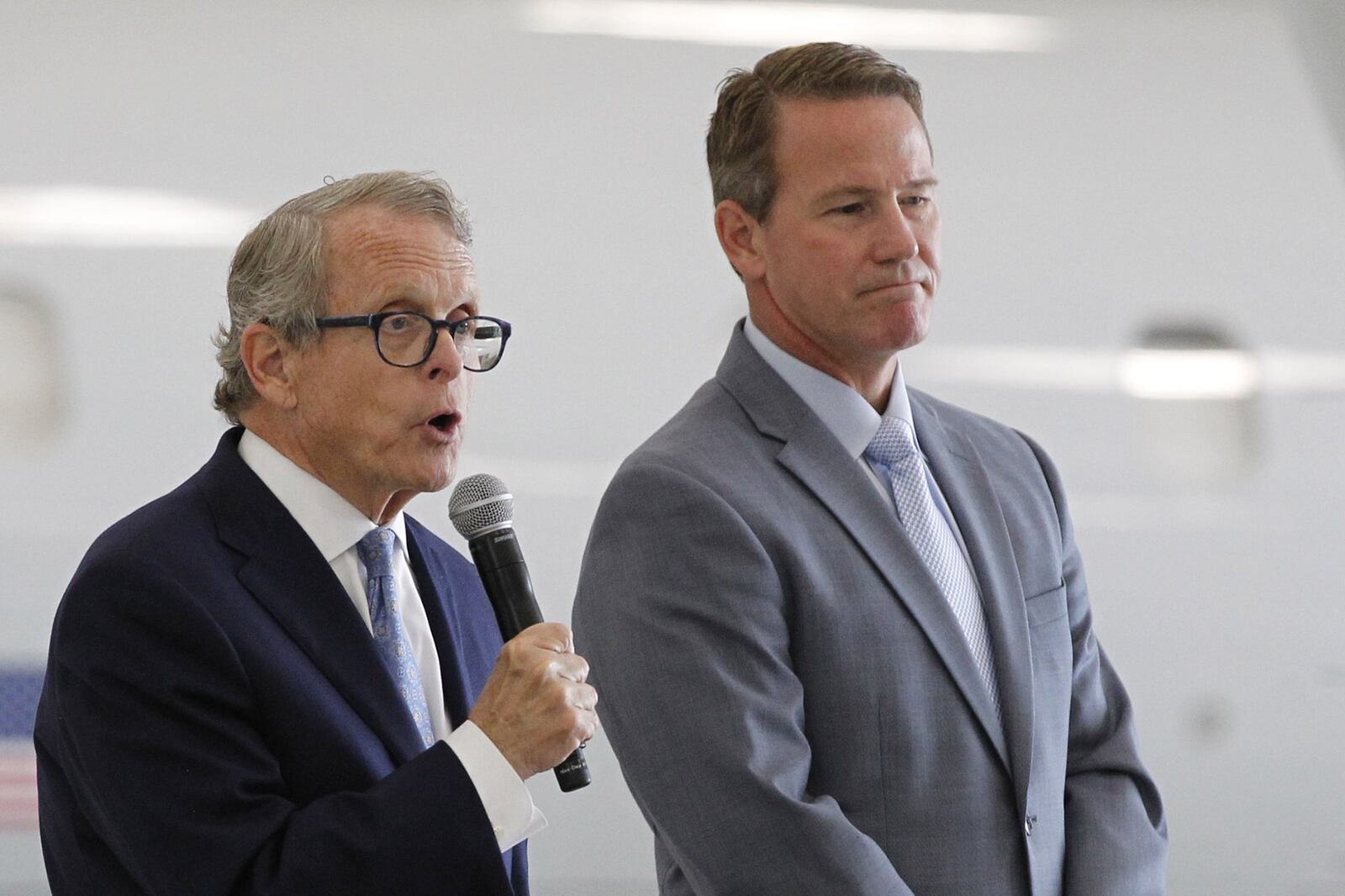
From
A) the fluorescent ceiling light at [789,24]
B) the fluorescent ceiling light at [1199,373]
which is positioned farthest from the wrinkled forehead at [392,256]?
the fluorescent ceiling light at [1199,373]

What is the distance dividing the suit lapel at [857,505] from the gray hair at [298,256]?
15.2 inches

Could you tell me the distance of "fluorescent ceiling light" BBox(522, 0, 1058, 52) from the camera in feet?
12.4

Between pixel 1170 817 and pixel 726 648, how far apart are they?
8.54 feet

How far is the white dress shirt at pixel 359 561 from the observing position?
1.58 m

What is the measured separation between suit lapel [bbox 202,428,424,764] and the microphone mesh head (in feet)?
0.52

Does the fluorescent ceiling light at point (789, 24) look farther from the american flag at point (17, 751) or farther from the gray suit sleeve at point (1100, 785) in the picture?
the gray suit sleeve at point (1100, 785)

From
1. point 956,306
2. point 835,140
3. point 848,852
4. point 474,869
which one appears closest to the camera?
point 474,869

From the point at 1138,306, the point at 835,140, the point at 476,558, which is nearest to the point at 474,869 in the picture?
the point at 476,558

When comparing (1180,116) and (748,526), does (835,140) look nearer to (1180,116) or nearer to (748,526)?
(748,526)

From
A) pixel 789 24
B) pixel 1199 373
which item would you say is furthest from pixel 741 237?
pixel 1199 373

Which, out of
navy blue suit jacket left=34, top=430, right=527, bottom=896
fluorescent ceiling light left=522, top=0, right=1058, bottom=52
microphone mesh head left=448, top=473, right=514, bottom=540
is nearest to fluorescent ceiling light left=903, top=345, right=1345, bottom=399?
fluorescent ceiling light left=522, top=0, right=1058, bottom=52

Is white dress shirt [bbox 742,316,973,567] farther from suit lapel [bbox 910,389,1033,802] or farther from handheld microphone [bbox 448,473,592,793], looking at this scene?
handheld microphone [bbox 448,473,592,793]

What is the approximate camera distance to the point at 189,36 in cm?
363

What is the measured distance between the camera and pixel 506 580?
1725mm
